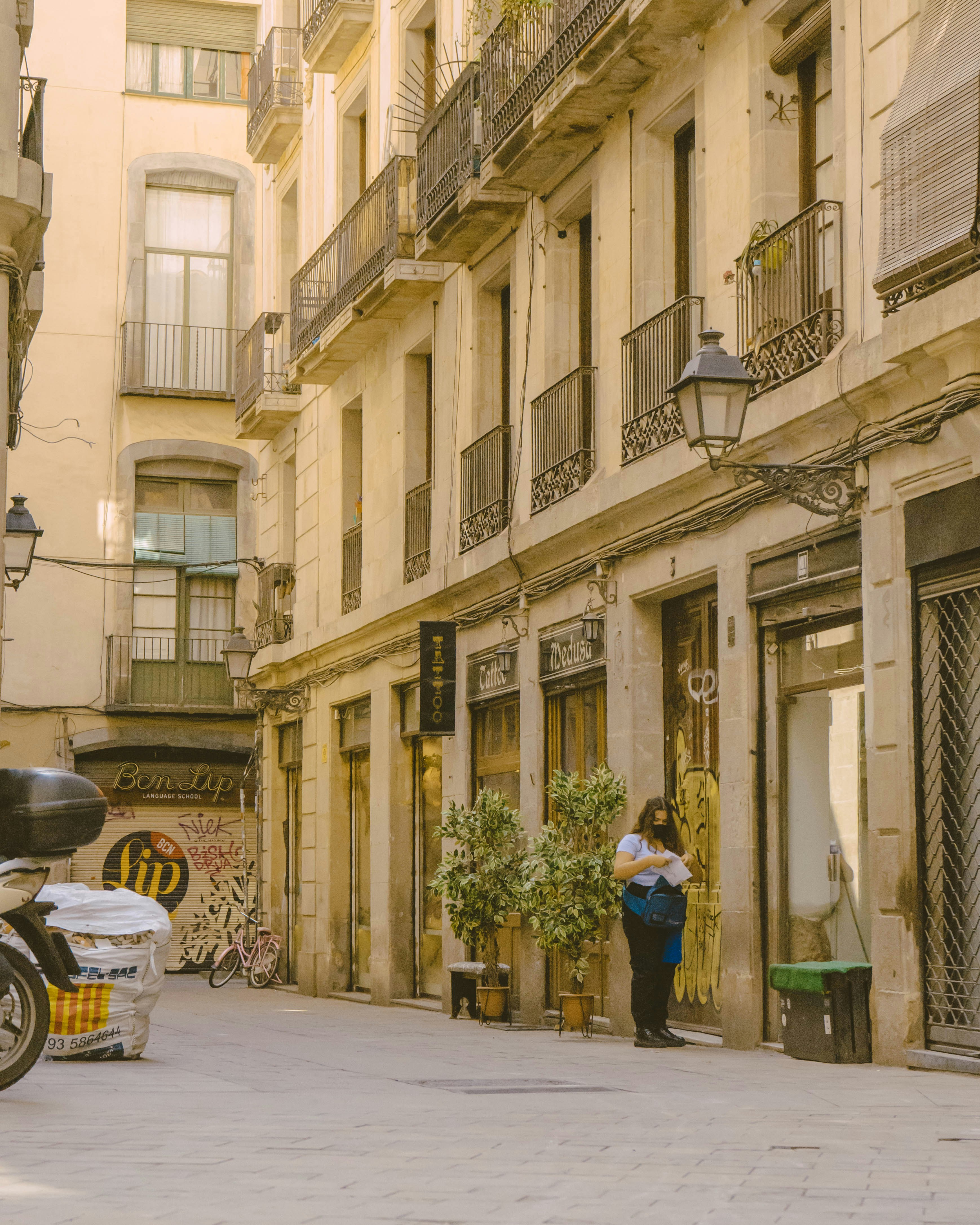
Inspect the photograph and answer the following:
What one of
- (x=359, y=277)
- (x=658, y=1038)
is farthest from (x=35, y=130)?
(x=658, y=1038)

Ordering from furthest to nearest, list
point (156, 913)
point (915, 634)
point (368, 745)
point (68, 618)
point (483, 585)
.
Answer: point (68, 618), point (368, 745), point (483, 585), point (156, 913), point (915, 634)

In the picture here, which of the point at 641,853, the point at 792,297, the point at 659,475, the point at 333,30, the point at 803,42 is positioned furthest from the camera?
the point at 333,30

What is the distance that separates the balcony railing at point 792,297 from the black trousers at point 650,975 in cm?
357

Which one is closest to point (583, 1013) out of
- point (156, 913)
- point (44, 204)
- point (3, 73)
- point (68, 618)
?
point (156, 913)

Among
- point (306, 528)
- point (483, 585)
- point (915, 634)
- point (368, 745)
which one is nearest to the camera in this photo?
point (915, 634)

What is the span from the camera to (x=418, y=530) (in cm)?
2022

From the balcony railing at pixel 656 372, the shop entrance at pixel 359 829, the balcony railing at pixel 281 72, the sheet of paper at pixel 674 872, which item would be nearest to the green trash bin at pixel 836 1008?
the sheet of paper at pixel 674 872

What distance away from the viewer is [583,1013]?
14.2m

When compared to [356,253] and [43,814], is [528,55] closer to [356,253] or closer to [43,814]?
[356,253]

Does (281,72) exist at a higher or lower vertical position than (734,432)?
higher

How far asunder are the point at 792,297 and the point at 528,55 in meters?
5.28

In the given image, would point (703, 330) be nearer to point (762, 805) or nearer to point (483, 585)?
point (762, 805)

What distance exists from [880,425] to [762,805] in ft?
9.19

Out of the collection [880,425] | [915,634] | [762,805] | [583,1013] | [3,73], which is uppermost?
[3,73]
